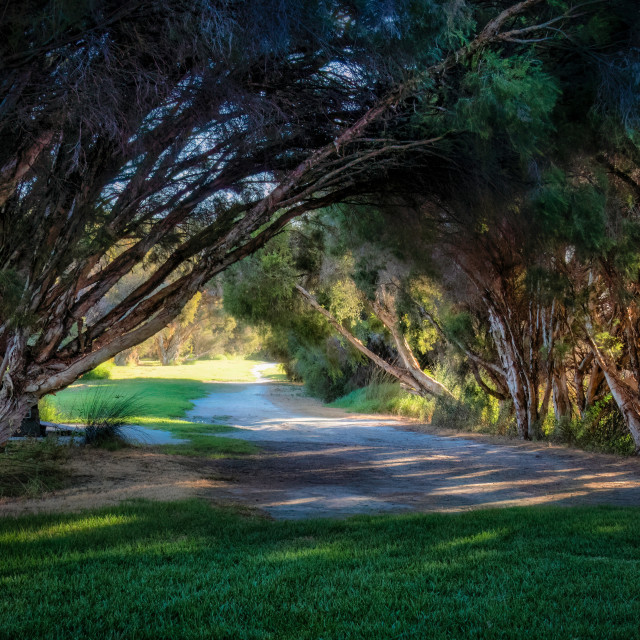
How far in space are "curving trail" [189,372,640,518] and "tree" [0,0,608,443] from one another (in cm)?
299

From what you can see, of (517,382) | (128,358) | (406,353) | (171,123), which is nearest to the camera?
(171,123)

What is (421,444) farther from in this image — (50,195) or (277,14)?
(277,14)

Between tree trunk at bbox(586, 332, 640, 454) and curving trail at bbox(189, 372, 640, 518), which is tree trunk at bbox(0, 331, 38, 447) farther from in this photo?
tree trunk at bbox(586, 332, 640, 454)

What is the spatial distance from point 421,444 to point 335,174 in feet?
29.1

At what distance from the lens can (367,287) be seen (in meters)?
19.6

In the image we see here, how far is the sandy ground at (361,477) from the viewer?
8172 mm

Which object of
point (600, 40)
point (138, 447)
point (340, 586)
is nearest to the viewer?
point (340, 586)

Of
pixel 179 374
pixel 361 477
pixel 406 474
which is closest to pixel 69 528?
pixel 361 477

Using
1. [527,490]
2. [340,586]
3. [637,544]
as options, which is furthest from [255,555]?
[527,490]

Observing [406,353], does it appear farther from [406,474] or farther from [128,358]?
[128,358]

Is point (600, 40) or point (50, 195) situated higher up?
point (600, 40)

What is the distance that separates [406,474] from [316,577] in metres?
6.85

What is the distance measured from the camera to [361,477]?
429 inches

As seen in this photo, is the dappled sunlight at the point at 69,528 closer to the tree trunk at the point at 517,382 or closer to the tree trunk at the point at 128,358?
the tree trunk at the point at 517,382
